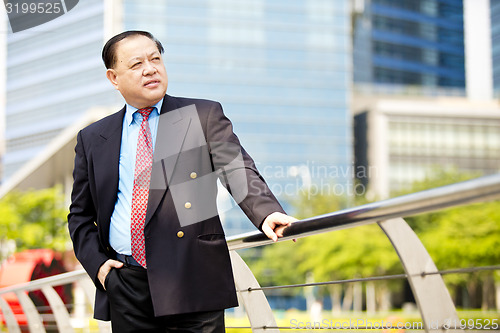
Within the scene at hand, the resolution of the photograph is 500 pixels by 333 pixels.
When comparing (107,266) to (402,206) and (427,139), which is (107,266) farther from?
(427,139)

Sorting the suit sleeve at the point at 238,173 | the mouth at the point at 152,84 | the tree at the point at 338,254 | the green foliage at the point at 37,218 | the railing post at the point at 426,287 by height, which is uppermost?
the mouth at the point at 152,84

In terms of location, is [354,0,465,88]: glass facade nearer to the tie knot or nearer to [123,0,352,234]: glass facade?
[123,0,352,234]: glass facade

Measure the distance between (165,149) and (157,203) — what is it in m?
0.18

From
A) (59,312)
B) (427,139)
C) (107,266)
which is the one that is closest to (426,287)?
(107,266)

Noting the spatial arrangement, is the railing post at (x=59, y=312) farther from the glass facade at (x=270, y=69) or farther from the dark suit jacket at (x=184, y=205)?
the glass facade at (x=270, y=69)

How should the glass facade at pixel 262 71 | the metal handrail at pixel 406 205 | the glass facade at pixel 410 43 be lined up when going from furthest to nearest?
the glass facade at pixel 410 43 → the glass facade at pixel 262 71 → the metal handrail at pixel 406 205

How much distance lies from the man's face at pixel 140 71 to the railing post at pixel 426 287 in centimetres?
91

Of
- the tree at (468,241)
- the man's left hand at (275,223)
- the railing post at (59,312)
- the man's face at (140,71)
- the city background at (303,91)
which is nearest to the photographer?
the man's left hand at (275,223)

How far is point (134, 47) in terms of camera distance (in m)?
2.28

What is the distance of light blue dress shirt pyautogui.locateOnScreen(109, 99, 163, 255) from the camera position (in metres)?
2.20

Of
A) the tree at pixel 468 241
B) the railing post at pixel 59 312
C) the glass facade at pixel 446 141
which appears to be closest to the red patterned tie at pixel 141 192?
the railing post at pixel 59 312

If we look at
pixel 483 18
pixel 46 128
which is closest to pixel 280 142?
pixel 46 128

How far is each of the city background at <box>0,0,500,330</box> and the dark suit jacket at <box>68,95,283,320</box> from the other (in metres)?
42.4

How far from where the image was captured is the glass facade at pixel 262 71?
223 feet
